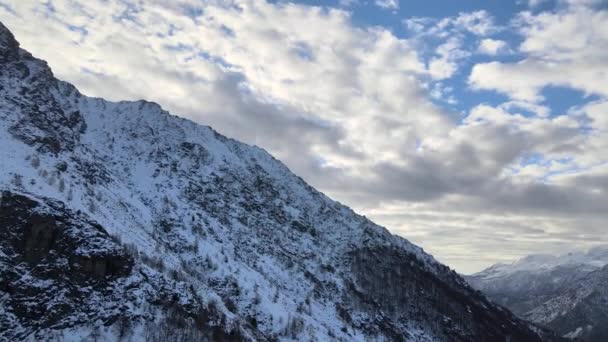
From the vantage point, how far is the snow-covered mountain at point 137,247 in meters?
78.4

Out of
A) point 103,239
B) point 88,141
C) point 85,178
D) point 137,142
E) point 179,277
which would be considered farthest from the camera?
point 137,142

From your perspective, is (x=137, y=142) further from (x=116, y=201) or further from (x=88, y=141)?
(x=116, y=201)

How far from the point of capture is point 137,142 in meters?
187

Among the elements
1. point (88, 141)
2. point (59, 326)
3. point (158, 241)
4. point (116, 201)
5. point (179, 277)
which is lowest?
point (59, 326)

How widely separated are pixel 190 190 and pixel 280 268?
45103 millimetres

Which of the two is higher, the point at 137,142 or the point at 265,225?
the point at 137,142

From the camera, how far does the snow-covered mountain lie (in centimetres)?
7838

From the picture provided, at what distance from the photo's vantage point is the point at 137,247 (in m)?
103

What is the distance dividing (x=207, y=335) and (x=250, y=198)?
4222 inches

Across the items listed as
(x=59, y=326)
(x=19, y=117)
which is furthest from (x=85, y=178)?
(x=59, y=326)

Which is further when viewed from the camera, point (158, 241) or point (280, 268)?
point (280, 268)

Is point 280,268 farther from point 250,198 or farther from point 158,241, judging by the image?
point 158,241

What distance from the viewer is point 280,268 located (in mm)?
169000

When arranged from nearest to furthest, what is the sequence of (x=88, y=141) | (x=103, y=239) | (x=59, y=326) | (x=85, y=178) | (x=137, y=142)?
(x=59, y=326) → (x=103, y=239) → (x=85, y=178) → (x=88, y=141) → (x=137, y=142)
